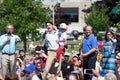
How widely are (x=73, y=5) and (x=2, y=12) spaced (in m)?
71.1

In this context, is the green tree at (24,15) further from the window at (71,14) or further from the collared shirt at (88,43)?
the window at (71,14)

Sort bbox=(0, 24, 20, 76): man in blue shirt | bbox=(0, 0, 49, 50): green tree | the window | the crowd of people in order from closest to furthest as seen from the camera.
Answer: the crowd of people < bbox=(0, 24, 20, 76): man in blue shirt < bbox=(0, 0, 49, 50): green tree < the window

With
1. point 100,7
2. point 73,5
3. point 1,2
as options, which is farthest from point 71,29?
point 1,2

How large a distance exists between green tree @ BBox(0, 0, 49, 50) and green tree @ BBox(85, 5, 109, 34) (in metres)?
22.3

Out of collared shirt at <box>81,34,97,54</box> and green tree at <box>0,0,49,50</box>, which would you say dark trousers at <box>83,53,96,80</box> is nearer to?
collared shirt at <box>81,34,97,54</box>

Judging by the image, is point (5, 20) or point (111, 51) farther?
point (5, 20)

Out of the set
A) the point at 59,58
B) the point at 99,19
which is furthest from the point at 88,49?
the point at 99,19

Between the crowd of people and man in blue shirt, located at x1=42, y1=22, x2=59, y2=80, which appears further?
man in blue shirt, located at x1=42, y1=22, x2=59, y2=80

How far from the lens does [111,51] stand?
1330 centimetres

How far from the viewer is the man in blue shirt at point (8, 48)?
14.0 m

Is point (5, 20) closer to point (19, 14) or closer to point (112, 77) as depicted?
point (19, 14)

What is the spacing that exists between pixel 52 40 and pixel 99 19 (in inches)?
1675

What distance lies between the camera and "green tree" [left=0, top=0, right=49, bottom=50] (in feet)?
102

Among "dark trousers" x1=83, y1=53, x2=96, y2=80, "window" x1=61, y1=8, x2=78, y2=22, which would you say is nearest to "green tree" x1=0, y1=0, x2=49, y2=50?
"dark trousers" x1=83, y1=53, x2=96, y2=80
